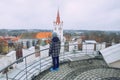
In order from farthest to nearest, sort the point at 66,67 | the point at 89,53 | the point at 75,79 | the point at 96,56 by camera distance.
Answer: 1. the point at 89,53
2. the point at 96,56
3. the point at 66,67
4. the point at 75,79

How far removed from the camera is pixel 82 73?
3.04 m

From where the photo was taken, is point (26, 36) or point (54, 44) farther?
point (26, 36)

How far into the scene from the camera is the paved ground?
112 inches

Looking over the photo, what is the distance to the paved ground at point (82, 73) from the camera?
2.84 m

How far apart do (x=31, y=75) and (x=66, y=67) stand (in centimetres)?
94

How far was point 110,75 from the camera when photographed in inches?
114

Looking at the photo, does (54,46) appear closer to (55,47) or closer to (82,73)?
(55,47)

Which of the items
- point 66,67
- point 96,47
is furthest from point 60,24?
point 66,67

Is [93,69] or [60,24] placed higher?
[60,24]

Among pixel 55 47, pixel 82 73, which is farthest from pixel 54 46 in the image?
pixel 82 73

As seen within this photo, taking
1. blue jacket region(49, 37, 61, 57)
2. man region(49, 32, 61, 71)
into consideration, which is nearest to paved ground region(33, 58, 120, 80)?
man region(49, 32, 61, 71)

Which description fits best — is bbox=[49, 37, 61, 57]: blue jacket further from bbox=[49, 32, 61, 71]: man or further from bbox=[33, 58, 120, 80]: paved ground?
bbox=[33, 58, 120, 80]: paved ground

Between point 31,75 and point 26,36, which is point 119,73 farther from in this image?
point 26,36

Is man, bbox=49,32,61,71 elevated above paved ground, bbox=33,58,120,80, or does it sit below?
above
